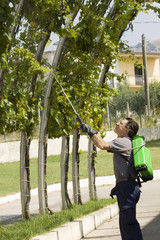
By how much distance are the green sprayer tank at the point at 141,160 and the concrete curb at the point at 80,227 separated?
184 cm

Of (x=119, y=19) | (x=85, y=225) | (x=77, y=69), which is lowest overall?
(x=85, y=225)

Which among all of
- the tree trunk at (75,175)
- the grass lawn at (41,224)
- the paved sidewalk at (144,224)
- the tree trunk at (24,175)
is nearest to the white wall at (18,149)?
the paved sidewalk at (144,224)

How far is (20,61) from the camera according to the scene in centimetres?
986

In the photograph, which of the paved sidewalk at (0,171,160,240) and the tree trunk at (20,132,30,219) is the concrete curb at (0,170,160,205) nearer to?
the paved sidewalk at (0,171,160,240)

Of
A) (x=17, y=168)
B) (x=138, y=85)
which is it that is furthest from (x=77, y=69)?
(x=138, y=85)

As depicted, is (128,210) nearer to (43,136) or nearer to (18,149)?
(43,136)

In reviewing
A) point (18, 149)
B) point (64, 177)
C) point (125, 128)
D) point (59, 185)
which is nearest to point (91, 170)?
point (64, 177)

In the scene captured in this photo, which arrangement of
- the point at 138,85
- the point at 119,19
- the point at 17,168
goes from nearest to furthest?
the point at 119,19
the point at 17,168
the point at 138,85

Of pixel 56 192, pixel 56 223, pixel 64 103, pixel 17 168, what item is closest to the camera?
pixel 56 223

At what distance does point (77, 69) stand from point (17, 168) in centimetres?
1508

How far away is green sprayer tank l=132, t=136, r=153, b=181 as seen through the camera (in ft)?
23.2

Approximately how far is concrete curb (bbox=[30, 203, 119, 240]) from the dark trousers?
1437mm

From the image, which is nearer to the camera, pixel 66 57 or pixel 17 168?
pixel 66 57

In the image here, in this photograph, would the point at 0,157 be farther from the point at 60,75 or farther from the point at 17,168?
the point at 60,75
